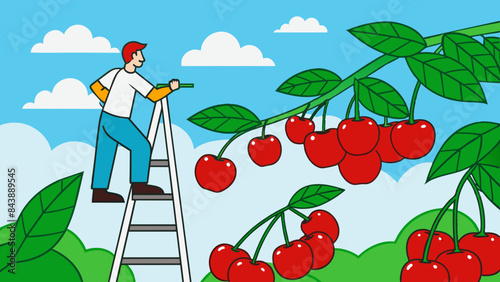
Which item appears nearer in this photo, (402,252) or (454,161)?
(454,161)

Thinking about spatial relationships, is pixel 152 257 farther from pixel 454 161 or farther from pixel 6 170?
pixel 454 161

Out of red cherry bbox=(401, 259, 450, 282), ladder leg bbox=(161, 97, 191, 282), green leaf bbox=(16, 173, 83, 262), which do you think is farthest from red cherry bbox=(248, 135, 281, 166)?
green leaf bbox=(16, 173, 83, 262)

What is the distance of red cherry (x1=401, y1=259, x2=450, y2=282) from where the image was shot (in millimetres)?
2656

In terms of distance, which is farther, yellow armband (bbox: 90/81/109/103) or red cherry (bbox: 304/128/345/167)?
yellow armband (bbox: 90/81/109/103)

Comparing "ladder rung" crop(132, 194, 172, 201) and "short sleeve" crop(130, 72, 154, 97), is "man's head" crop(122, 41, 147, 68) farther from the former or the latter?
"ladder rung" crop(132, 194, 172, 201)

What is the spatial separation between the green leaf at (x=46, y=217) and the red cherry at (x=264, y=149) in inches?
41.4

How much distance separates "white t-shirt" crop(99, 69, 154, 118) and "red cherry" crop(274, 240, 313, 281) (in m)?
1.13

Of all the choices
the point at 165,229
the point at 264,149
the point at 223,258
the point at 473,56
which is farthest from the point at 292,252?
the point at 473,56

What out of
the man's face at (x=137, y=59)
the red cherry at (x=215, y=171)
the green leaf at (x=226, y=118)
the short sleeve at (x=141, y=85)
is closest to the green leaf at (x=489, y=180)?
the green leaf at (x=226, y=118)

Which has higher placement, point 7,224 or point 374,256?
point 7,224

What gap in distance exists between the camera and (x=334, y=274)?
12.7 ft

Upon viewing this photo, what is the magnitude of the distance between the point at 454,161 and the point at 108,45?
6.74 feet

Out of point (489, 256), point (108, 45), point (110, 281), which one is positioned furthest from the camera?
point (108, 45)

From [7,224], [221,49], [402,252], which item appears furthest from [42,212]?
[402,252]
